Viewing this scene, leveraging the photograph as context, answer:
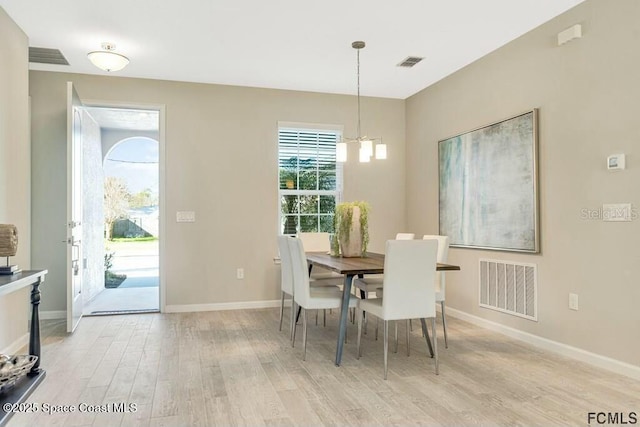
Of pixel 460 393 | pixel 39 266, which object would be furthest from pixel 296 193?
pixel 460 393

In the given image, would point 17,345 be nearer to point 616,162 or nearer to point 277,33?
point 277,33

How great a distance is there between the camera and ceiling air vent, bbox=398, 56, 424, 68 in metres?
4.56

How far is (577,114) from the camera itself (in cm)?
345

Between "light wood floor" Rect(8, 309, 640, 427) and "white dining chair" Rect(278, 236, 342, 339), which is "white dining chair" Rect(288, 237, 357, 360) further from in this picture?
"light wood floor" Rect(8, 309, 640, 427)

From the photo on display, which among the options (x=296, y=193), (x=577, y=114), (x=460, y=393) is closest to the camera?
(x=460, y=393)

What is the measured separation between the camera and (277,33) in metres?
3.92

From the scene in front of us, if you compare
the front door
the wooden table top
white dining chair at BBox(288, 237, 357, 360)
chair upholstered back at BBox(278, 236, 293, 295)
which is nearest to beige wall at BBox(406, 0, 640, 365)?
the wooden table top

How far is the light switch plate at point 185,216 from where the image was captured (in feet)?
17.2

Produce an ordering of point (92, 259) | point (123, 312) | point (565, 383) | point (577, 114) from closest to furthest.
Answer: point (565, 383)
point (577, 114)
point (123, 312)
point (92, 259)

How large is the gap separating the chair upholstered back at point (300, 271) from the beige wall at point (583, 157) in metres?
1.97

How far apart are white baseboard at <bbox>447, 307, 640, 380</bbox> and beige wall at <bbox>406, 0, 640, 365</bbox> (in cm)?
4

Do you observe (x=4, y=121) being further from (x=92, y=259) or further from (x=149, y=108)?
(x=92, y=259)

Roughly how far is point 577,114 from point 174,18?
10.6 feet

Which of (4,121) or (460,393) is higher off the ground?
(4,121)
